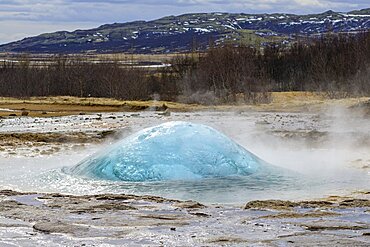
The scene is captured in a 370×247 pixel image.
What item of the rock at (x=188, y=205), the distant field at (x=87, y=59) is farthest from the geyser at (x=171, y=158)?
the distant field at (x=87, y=59)

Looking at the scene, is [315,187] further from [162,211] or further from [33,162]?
[33,162]

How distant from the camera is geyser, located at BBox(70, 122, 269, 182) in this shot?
15320 mm

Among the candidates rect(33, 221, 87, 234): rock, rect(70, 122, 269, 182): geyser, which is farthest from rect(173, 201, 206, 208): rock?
rect(70, 122, 269, 182): geyser

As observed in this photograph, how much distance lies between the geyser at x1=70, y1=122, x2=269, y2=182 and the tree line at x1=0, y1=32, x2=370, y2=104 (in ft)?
103

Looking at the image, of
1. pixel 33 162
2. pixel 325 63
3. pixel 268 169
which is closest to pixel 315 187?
pixel 268 169

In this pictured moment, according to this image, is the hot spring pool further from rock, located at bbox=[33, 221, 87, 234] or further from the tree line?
the tree line

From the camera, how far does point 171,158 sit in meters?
15.7

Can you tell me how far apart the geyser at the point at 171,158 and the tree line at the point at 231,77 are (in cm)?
3154

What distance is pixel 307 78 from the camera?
58969mm

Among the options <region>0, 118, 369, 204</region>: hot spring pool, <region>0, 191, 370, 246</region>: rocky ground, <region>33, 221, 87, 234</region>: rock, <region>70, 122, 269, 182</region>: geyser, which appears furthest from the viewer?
<region>70, 122, 269, 182</region>: geyser

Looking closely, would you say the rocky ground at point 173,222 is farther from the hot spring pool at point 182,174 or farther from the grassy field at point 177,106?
the grassy field at point 177,106

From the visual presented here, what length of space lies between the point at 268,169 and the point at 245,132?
923cm

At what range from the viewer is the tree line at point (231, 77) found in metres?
52.7

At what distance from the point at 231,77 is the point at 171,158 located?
1532 inches
